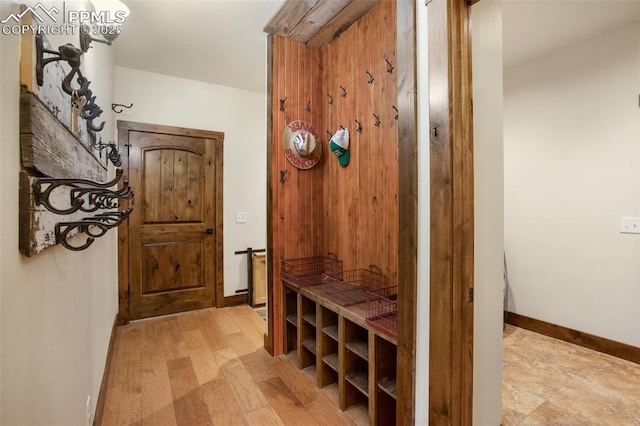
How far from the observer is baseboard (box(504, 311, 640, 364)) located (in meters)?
2.46

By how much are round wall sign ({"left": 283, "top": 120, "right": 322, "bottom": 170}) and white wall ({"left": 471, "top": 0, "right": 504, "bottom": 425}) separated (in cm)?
146

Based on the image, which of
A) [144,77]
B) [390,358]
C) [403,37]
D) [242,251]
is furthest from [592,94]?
[144,77]

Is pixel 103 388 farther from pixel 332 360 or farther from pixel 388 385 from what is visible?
pixel 388 385

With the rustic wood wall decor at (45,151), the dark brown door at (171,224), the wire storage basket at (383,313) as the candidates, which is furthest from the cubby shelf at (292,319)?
the rustic wood wall decor at (45,151)

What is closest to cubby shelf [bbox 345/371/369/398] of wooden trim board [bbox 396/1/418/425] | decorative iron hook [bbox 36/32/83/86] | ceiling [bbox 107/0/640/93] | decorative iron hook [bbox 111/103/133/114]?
wooden trim board [bbox 396/1/418/425]

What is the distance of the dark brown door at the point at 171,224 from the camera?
11.0ft

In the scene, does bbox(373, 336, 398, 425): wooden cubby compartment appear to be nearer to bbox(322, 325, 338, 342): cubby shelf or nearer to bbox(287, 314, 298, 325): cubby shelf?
bbox(322, 325, 338, 342): cubby shelf

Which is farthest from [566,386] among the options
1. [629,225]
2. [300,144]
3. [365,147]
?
[300,144]

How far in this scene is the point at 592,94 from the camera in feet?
8.72

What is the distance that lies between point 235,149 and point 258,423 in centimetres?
304

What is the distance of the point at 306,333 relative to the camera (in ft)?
7.97

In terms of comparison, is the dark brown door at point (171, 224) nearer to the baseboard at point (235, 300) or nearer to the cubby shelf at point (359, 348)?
the baseboard at point (235, 300)

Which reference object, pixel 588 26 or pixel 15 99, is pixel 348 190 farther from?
pixel 588 26

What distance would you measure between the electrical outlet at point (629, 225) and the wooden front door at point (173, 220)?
3922 mm
